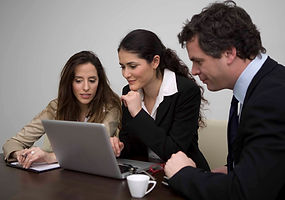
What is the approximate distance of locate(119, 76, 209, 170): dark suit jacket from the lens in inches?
55.5

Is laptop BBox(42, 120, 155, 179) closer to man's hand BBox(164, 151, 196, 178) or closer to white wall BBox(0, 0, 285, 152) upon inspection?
man's hand BBox(164, 151, 196, 178)

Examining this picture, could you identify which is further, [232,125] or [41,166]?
[41,166]

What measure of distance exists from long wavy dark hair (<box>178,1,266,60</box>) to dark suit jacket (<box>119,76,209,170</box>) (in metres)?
0.48

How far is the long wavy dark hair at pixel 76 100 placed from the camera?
1891mm

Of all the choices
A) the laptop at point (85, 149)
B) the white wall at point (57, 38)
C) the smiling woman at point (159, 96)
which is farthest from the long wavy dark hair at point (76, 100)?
the white wall at point (57, 38)

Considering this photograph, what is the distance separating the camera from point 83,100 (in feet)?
6.20

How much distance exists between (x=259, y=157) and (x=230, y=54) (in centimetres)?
37

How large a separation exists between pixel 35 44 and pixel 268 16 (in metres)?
2.02

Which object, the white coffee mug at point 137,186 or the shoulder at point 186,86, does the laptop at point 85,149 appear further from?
the shoulder at point 186,86

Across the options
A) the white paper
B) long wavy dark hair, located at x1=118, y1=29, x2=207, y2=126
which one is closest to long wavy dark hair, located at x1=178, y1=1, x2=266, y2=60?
long wavy dark hair, located at x1=118, y1=29, x2=207, y2=126

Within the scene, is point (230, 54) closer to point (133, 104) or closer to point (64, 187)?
point (133, 104)

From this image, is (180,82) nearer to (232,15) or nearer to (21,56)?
(232,15)

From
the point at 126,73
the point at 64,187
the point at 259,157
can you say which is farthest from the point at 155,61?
the point at 259,157

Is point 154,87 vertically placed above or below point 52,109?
above
